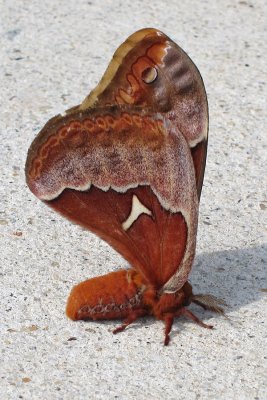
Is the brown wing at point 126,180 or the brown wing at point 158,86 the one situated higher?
the brown wing at point 158,86

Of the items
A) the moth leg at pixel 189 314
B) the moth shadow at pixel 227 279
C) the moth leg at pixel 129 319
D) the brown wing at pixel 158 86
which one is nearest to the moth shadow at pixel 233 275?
the moth shadow at pixel 227 279

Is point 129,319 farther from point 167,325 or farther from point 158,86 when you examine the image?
point 158,86

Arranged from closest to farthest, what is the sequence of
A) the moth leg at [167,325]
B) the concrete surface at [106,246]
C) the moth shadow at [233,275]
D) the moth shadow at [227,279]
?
the concrete surface at [106,246]
the moth leg at [167,325]
the moth shadow at [227,279]
the moth shadow at [233,275]

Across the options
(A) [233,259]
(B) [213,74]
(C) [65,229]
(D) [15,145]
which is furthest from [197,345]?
(B) [213,74]

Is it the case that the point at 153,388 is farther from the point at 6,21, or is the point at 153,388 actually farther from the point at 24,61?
the point at 6,21

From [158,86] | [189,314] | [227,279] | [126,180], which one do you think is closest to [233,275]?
[227,279]

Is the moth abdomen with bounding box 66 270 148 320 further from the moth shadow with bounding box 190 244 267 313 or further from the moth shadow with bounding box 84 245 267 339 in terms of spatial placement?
the moth shadow with bounding box 190 244 267 313

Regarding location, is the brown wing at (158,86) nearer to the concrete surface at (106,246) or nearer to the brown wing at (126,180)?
the brown wing at (126,180)
